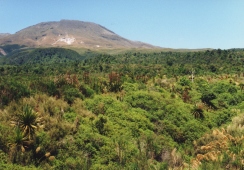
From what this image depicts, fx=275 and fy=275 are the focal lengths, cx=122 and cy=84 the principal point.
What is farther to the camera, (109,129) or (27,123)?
(109,129)

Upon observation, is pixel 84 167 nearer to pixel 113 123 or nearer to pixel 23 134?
pixel 23 134

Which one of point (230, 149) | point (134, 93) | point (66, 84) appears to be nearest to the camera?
point (230, 149)

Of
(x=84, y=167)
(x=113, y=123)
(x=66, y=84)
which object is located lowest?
(x=84, y=167)

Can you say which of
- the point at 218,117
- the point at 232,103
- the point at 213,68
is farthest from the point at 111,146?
the point at 213,68

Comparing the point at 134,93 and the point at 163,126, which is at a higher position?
the point at 134,93

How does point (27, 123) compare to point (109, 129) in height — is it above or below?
above

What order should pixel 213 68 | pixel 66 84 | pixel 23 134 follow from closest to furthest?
pixel 23 134, pixel 66 84, pixel 213 68

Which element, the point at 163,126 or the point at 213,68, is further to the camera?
the point at 213,68

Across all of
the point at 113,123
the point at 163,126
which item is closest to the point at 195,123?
the point at 163,126

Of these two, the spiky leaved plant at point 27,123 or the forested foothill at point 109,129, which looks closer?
the forested foothill at point 109,129

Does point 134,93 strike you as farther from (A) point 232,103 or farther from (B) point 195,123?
(A) point 232,103

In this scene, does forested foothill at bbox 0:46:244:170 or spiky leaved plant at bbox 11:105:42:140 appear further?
spiky leaved plant at bbox 11:105:42:140
